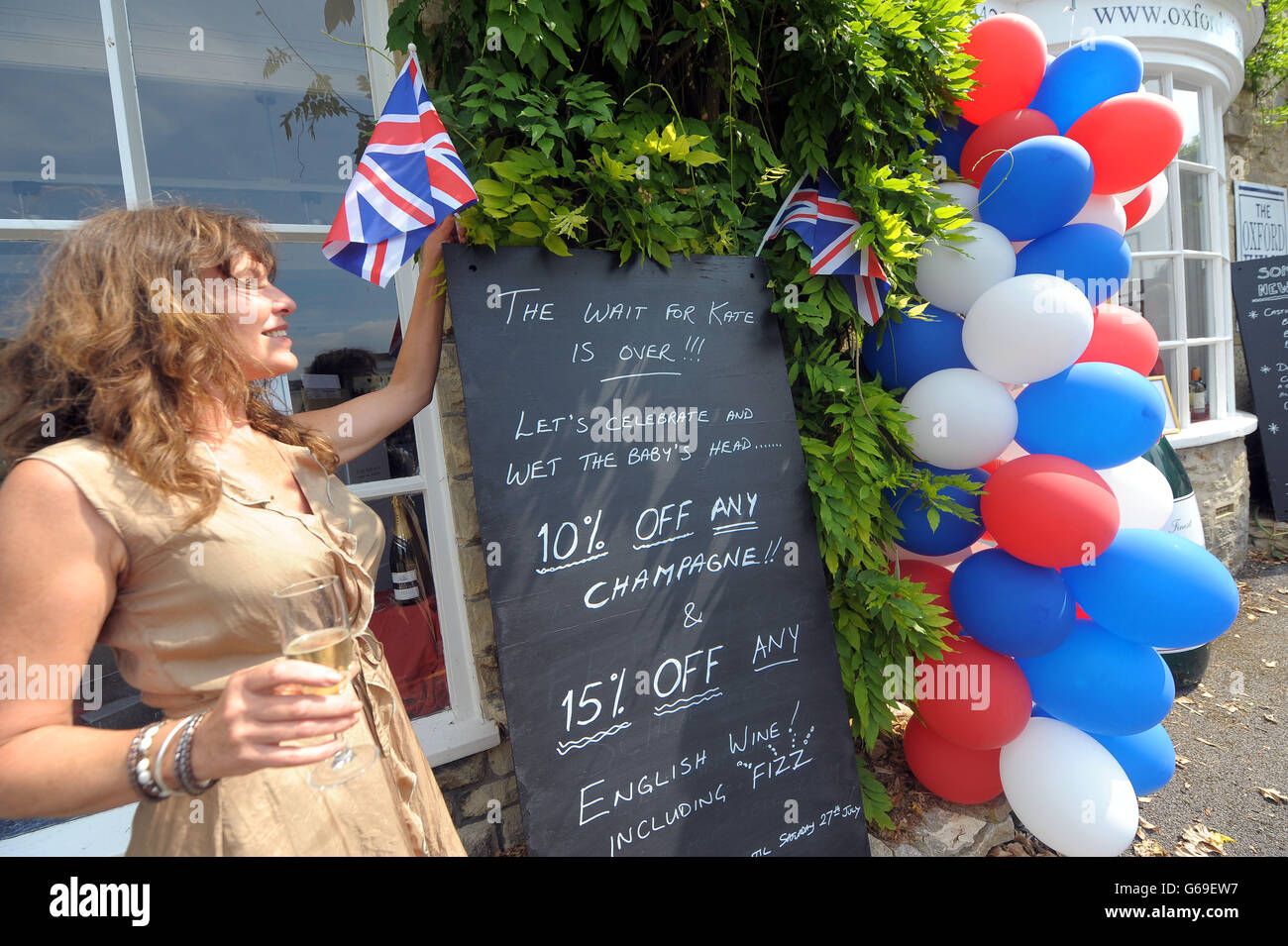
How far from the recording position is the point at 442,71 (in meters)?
1.84

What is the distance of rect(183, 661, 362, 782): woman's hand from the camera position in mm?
900

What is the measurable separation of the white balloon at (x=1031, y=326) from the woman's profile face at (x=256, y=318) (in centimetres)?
185

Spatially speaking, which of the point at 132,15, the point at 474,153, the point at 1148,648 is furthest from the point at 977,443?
the point at 132,15

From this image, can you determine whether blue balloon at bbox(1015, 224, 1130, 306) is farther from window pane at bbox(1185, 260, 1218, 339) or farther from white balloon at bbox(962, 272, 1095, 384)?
window pane at bbox(1185, 260, 1218, 339)

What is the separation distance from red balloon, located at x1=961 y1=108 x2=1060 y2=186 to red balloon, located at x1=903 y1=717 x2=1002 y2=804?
1844mm

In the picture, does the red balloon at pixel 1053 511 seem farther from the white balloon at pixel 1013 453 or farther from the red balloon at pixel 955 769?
the red balloon at pixel 955 769

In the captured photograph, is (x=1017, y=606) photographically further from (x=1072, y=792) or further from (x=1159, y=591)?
(x=1072, y=792)

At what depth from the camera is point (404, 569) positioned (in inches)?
85.2

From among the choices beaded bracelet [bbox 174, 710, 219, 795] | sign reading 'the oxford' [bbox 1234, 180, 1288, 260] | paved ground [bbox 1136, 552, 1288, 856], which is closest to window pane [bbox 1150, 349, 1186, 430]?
paved ground [bbox 1136, 552, 1288, 856]

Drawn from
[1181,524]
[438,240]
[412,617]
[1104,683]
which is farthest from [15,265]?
[1181,524]

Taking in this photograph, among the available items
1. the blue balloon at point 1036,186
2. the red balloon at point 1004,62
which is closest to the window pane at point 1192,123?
the red balloon at point 1004,62

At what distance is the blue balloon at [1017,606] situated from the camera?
6.54ft
